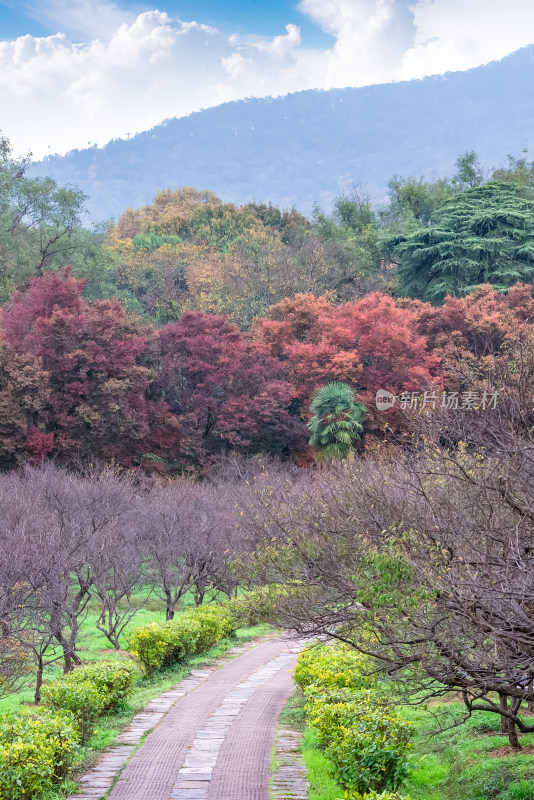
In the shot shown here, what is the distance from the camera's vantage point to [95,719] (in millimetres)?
10516

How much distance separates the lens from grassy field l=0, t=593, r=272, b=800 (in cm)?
952

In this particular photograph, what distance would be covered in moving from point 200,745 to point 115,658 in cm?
731

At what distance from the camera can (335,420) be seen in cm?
2566

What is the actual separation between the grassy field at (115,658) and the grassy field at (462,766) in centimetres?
249

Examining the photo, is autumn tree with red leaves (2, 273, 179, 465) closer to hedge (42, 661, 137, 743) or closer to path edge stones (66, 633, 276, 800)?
path edge stones (66, 633, 276, 800)

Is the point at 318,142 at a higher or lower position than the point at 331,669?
higher

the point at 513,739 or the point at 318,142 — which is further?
the point at 318,142

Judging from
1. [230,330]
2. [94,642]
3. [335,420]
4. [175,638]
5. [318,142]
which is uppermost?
[318,142]

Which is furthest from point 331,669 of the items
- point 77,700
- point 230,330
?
point 230,330

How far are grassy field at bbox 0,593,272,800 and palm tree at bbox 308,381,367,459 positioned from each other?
20.0 ft

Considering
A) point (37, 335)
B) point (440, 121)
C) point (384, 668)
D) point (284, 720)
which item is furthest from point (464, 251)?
point (440, 121)

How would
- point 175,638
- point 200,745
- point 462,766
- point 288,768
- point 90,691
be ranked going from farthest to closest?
point 175,638, point 90,691, point 200,745, point 288,768, point 462,766

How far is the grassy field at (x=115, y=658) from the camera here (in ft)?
31.2

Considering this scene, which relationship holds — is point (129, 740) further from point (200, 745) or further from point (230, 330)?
point (230, 330)
